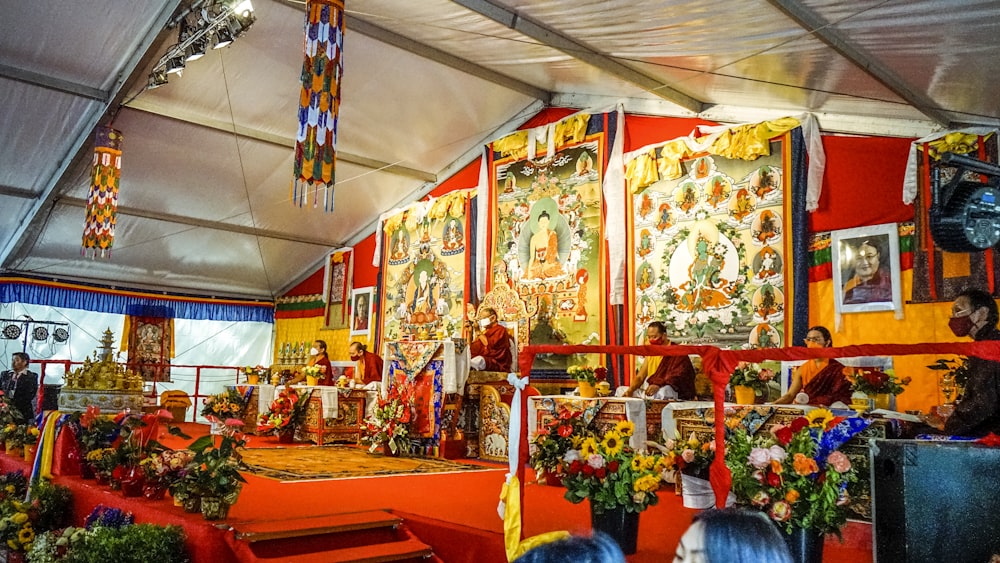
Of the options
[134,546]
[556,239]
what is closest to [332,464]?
[134,546]

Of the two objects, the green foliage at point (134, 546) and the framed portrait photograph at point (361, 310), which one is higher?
the framed portrait photograph at point (361, 310)

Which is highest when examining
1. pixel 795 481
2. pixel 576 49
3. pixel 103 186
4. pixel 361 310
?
pixel 576 49

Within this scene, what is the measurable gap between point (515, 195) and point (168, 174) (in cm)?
472

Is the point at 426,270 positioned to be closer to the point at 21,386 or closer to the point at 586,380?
the point at 586,380

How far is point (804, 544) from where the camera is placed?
8.89 feet

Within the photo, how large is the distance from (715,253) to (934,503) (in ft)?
18.3

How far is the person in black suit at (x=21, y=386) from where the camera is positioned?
866cm

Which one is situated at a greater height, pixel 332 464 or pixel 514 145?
pixel 514 145

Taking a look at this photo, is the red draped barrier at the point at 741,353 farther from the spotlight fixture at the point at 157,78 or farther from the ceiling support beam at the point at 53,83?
the ceiling support beam at the point at 53,83

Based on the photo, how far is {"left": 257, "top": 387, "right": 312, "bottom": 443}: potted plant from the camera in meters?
9.14

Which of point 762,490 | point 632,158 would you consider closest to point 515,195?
point 632,158

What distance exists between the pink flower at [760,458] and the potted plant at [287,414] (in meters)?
7.20

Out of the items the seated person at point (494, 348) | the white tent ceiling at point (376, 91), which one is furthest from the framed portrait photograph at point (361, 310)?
the seated person at point (494, 348)

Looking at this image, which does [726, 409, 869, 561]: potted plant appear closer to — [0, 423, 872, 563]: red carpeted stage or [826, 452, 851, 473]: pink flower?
[826, 452, 851, 473]: pink flower
